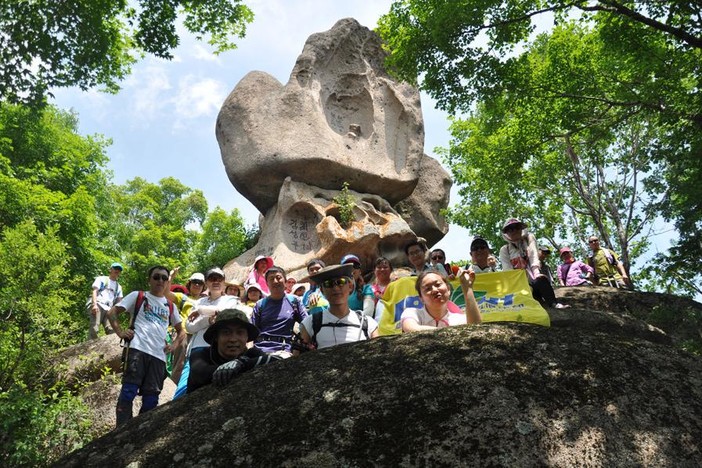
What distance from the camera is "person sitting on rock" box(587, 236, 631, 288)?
1154 cm

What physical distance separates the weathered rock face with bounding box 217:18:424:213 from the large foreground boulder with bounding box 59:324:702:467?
1323cm

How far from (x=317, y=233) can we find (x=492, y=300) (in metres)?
10.1

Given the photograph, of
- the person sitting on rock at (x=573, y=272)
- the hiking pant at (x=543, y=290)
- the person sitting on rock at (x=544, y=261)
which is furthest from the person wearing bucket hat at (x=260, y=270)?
the person sitting on rock at (x=573, y=272)

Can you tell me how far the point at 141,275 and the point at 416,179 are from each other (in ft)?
45.8

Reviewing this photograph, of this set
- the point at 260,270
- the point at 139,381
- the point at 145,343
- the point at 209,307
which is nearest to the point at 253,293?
the point at 260,270

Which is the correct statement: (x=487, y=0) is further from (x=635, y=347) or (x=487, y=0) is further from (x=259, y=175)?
(x=259, y=175)

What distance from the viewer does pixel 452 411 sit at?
84.0 inches

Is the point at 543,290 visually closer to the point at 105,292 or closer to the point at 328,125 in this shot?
the point at 105,292

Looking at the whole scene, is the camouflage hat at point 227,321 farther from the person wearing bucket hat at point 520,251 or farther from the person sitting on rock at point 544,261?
the person sitting on rock at point 544,261

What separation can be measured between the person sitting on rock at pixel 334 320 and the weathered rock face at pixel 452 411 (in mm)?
1487

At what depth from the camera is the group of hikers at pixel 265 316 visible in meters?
3.67

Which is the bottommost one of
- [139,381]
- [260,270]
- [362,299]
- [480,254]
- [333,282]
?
[139,381]

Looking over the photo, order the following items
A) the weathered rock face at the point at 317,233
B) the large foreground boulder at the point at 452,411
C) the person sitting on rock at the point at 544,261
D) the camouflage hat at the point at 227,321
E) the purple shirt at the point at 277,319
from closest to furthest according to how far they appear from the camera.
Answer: the large foreground boulder at the point at 452,411 < the camouflage hat at the point at 227,321 < the purple shirt at the point at 277,319 < the person sitting on rock at the point at 544,261 < the weathered rock face at the point at 317,233

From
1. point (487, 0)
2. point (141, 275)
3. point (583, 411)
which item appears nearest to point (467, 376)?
point (583, 411)
